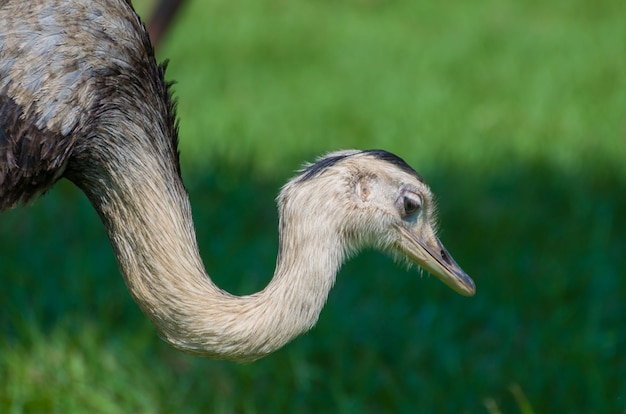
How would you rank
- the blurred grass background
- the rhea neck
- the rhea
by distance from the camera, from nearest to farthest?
the rhea, the rhea neck, the blurred grass background

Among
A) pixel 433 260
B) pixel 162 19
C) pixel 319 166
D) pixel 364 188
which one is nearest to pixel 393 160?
pixel 364 188

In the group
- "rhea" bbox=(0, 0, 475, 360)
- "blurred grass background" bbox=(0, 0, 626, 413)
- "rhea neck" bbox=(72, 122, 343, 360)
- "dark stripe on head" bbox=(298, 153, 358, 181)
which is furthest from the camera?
"blurred grass background" bbox=(0, 0, 626, 413)

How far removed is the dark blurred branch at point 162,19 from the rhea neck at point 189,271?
1916 mm

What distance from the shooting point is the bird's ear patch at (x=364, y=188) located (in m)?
3.15

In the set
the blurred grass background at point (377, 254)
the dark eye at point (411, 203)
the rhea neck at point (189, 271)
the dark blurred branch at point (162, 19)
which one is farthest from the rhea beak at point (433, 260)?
the dark blurred branch at point (162, 19)

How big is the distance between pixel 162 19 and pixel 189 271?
2136 mm

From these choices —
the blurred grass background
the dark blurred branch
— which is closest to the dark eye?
the blurred grass background

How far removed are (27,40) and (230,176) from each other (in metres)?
3.13

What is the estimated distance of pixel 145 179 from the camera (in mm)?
3064

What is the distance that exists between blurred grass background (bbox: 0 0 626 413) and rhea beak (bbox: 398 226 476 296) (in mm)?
671

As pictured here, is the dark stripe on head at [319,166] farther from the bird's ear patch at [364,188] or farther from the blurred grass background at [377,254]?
the blurred grass background at [377,254]

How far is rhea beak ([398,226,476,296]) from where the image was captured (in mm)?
3262

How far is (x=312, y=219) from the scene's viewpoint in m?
3.06

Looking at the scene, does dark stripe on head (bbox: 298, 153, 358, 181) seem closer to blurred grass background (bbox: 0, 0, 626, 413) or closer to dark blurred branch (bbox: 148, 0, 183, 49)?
blurred grass background (bbox: 0, 0, 626, 413)
